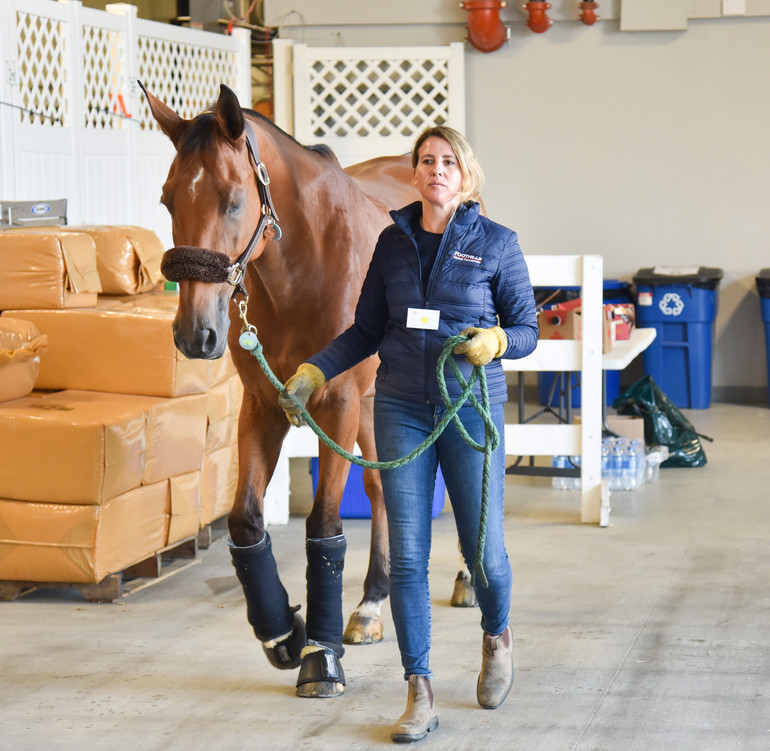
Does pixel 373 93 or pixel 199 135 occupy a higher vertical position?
pixel 373 93

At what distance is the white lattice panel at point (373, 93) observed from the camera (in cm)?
854

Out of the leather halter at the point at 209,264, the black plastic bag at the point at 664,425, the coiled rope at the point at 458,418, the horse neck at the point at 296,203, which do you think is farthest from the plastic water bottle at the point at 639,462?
the leather halter at the point at 209,264

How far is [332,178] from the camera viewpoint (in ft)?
10.6

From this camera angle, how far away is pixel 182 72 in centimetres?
777

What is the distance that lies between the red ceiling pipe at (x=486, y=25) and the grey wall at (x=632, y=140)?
0.16 metres

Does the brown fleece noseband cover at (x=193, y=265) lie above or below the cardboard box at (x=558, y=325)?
above

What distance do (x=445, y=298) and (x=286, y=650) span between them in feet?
3.89

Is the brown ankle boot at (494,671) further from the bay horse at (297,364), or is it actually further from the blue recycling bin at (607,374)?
the blue recycling bin at (607,374)

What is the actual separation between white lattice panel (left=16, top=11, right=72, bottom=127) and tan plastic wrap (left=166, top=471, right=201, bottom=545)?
9.20 feet

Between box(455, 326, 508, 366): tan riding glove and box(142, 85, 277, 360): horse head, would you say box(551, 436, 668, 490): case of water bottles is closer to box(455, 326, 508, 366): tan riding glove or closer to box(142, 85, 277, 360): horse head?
box(455, 326, 508, 366): tan riding glove

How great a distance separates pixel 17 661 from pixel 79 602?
0.65m

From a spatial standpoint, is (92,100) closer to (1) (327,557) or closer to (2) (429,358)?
(1) (327,557)

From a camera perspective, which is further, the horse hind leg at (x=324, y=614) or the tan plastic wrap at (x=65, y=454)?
the tan plastic wrap at (x=65, y=454)

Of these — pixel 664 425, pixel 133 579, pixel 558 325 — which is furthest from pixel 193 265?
pixel 664 425
